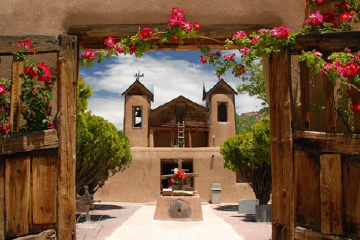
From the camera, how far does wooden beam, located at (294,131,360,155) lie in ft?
16.1

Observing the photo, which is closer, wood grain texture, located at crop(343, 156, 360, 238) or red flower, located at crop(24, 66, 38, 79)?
wood grain texture, located at crop(343, 156, 360, 238)

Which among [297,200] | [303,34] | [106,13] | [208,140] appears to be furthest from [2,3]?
[208,140]

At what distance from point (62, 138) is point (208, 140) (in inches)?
1118

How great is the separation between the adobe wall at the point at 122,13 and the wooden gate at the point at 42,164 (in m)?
0.57

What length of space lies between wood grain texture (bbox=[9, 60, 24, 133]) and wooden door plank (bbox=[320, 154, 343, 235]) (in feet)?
11.9

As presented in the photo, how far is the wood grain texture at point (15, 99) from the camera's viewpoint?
16.6 feet

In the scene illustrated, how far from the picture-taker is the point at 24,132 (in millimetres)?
5113

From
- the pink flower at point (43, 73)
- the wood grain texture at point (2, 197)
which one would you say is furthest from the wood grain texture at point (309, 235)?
the pink flower at point (43, 73)

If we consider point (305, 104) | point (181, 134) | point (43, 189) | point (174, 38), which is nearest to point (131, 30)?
point (174, 38)

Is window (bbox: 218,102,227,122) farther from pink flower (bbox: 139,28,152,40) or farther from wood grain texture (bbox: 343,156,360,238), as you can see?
wood grain texture (bbox: 343,156,360,238)

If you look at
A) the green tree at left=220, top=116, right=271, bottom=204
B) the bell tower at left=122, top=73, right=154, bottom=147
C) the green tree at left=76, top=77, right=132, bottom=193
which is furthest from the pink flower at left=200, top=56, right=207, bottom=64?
the bell tower at left=122, top=73, right=154, bottom=147

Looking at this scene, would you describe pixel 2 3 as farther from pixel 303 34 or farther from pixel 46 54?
pixel 303 34

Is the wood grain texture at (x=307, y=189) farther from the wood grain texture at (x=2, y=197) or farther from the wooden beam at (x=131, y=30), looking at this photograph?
the wood grain texture at (x=2, y=197)

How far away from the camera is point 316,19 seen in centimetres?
525
